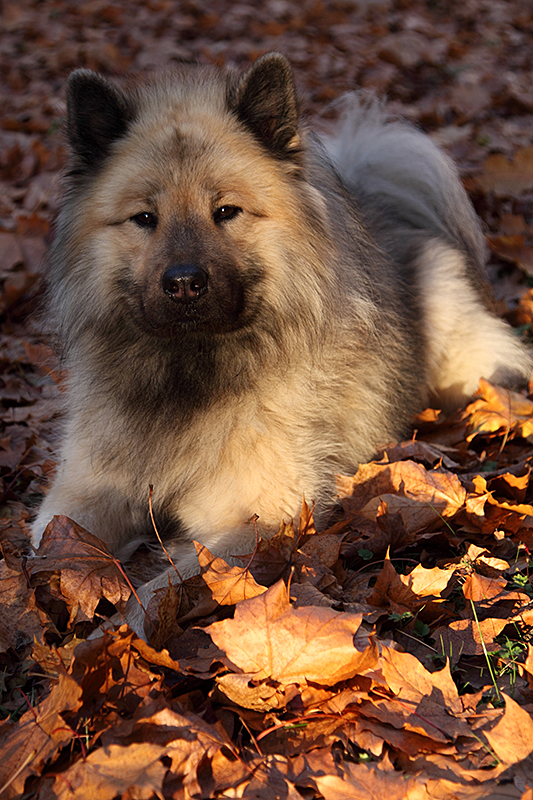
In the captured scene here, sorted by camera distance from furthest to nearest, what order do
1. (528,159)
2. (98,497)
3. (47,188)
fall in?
(47,188)
(528,159)
(98,497)

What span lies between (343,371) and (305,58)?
744cm

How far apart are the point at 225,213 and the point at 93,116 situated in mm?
625

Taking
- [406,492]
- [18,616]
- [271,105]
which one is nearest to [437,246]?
[271,105]

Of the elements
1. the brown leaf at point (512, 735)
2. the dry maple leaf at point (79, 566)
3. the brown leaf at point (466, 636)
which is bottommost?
the brown leaf at point (466, 636)

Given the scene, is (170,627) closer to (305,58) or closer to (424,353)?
(424,353)

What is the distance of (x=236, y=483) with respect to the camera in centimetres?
268

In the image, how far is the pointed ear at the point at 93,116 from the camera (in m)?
2.59

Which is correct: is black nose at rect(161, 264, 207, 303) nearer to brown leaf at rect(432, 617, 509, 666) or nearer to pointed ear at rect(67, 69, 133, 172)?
pointed ear at rect(67, 69, 133, 172)

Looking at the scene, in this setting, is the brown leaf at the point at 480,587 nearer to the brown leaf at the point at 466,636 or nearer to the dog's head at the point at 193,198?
the brown leaf at the point at 466,636

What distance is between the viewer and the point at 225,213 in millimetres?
2566

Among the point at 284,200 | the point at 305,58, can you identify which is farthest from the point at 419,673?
the point at 305,58

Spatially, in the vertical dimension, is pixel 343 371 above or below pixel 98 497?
above

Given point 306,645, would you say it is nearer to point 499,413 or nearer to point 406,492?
point 406,492

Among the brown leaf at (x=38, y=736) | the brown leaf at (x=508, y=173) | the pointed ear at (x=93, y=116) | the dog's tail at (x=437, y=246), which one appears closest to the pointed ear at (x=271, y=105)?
the pointed ear at (x=93, y=116)
